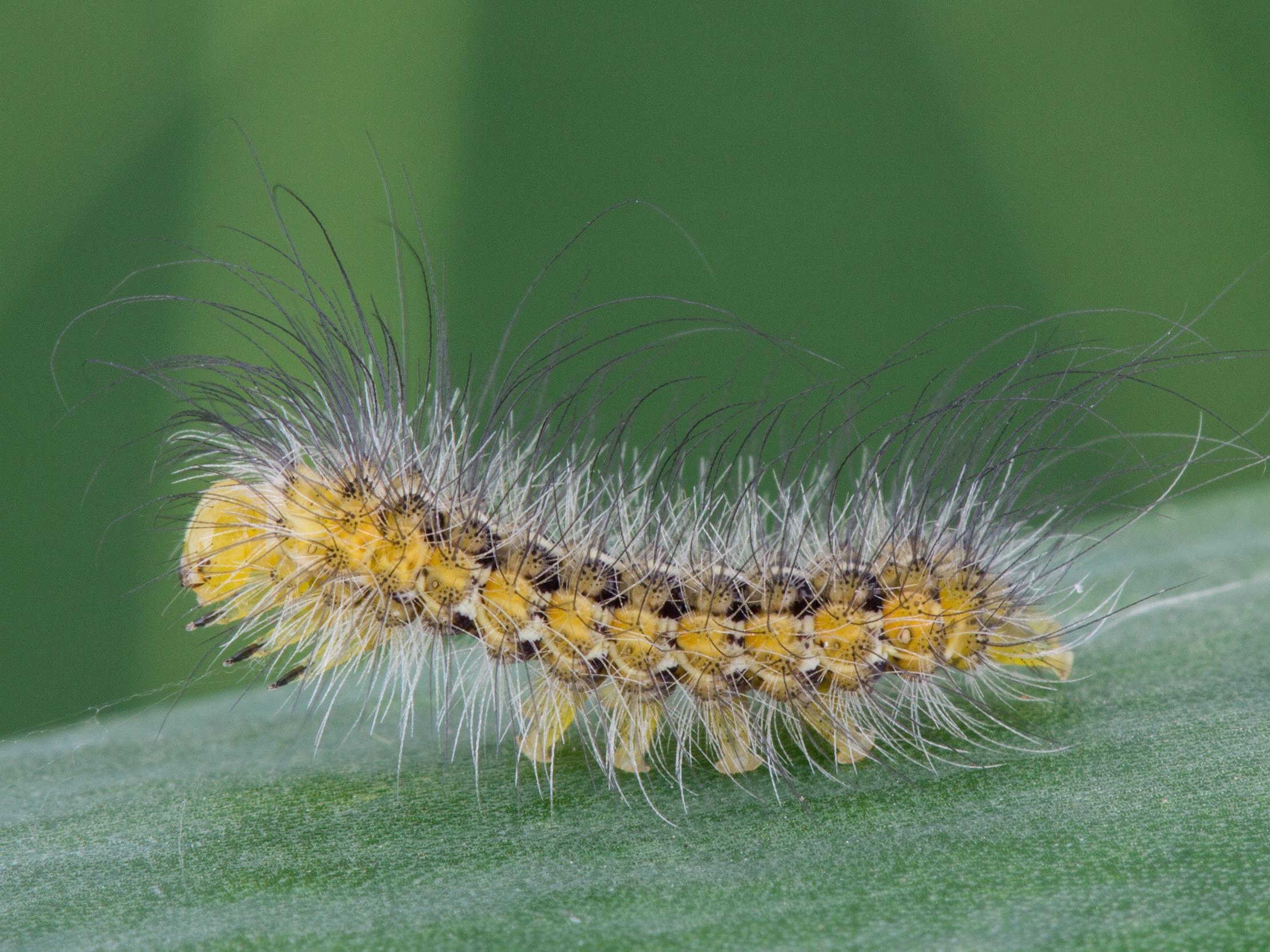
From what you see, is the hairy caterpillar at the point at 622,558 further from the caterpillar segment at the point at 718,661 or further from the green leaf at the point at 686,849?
the green leaf at the point at 686,849

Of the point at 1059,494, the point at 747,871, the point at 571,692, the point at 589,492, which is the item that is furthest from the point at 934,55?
the point at 747,871

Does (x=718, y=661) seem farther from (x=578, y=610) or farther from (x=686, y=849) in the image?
(x=686, y=849)

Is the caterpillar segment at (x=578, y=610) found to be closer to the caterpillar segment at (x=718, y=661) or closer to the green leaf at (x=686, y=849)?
the caterpillar segment at (x=718, y=661)

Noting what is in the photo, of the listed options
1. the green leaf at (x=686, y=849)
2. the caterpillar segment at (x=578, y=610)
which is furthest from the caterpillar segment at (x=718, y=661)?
the green leaf at (x=686, y=849)

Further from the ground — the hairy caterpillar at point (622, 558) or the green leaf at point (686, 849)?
the hairy caterpillar at point (622, 558)

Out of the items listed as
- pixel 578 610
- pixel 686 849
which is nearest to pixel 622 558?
pixel 578 610

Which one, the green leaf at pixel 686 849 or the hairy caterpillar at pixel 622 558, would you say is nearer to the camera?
the green leaf at pixel 686 849

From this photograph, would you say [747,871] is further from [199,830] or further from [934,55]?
[934,55]
